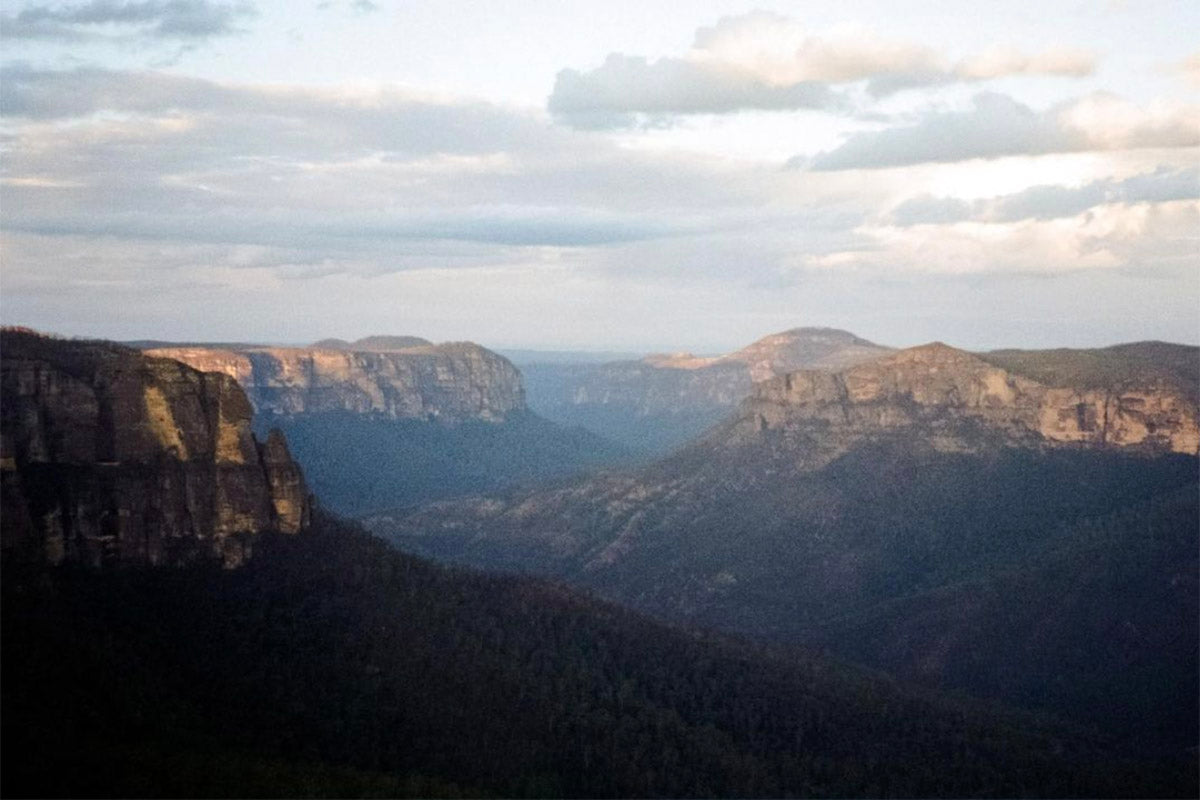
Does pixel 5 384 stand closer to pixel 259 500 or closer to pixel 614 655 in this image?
pixel 259 500

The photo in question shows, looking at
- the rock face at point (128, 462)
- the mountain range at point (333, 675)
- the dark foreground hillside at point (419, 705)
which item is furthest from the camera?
the rock face at point (128, 462)

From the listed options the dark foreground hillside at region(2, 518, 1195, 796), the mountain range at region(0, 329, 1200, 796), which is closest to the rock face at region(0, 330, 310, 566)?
the mountain range at region(0, 329, 1200, 796)

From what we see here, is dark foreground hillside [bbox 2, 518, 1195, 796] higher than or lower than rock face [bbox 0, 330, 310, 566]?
lower

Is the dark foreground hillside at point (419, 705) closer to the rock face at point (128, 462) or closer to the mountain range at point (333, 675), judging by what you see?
the mountain range at point (333, 675)

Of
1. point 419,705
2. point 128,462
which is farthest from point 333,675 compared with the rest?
point 128,462

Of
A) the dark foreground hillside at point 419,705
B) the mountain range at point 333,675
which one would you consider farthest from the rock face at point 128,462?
the dark foreground hillside at point 419,705

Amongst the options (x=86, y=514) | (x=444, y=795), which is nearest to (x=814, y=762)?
(x=444, y=795)

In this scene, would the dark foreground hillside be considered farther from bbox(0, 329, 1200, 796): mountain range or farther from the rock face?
the rock face
